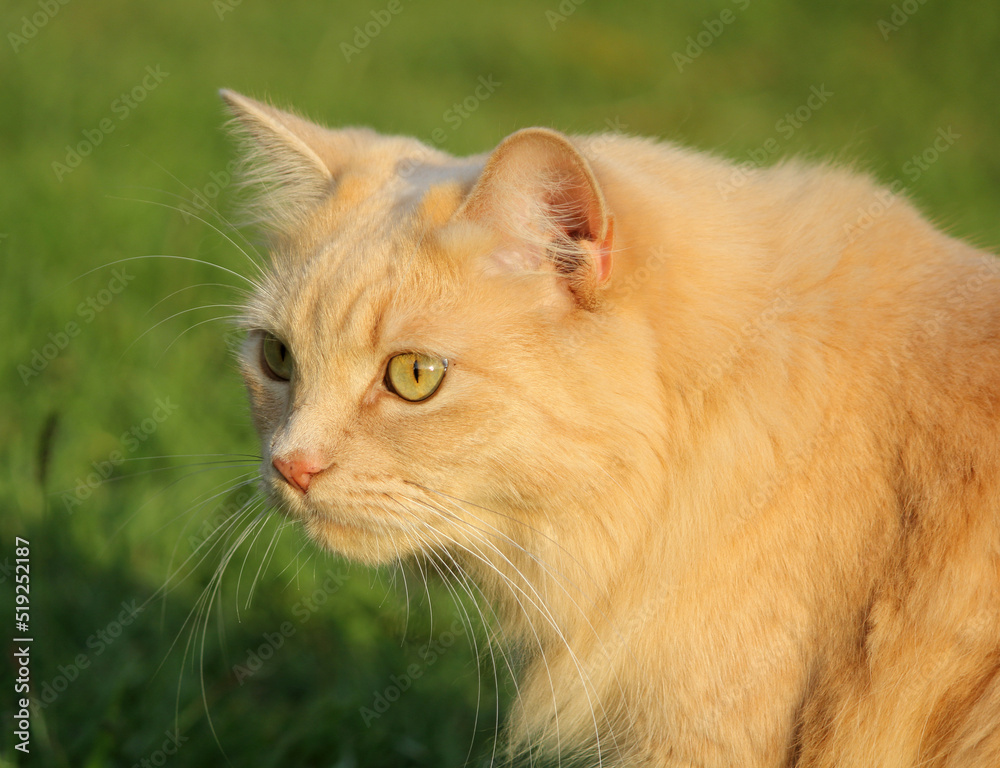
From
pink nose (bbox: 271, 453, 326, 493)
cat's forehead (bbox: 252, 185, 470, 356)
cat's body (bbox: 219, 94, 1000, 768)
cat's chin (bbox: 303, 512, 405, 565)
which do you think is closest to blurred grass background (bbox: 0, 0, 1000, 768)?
cat's chin (bbox: 303, 512, 405, 565)

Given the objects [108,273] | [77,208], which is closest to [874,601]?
[108,273]

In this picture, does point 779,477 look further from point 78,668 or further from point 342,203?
point 78,668

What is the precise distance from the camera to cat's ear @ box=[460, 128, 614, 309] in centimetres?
179

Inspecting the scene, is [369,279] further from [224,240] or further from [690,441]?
[224,240]

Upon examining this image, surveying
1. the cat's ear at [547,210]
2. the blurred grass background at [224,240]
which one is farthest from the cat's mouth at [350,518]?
the cat's ear at [547,210]

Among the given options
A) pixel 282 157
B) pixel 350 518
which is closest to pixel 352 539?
pixel 350 518

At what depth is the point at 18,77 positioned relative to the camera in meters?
6.81

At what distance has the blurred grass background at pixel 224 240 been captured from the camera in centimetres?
280

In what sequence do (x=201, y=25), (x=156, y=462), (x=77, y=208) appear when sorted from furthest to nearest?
(x=201, y=25) → (x=77, y=208) → (x=156, y=462)

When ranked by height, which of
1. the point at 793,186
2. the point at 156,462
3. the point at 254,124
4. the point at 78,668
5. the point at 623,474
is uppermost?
the point at 793,186

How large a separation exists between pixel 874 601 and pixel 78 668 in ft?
7.38

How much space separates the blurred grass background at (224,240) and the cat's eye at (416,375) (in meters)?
0.79

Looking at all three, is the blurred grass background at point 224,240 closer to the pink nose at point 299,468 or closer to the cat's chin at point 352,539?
the cat's chin at point 352,539

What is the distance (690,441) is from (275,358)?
42.0 inches
